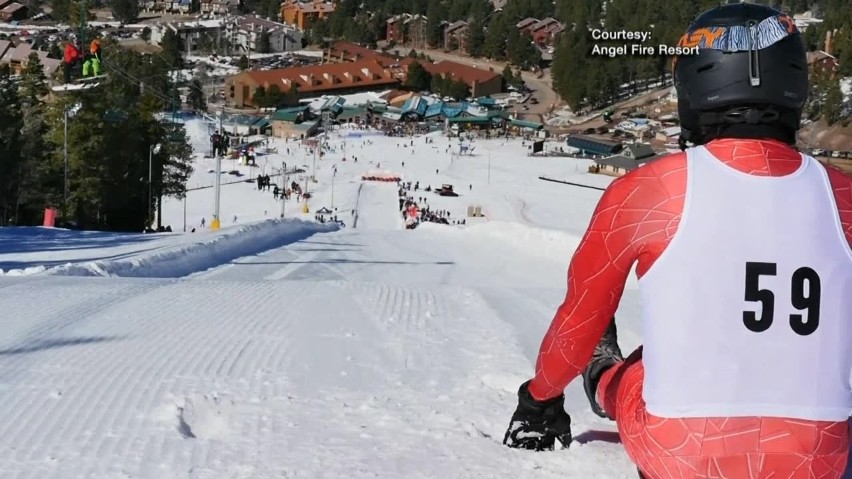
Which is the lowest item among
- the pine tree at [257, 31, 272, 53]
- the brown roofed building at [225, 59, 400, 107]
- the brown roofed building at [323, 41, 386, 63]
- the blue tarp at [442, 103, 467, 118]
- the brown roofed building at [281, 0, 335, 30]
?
the blue tarp at [442, 103, 467, 118]

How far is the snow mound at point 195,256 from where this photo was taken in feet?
38.0

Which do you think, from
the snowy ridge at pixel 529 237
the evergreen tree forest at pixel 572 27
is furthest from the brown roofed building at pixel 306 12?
the snowy ridge at pixel 529 237

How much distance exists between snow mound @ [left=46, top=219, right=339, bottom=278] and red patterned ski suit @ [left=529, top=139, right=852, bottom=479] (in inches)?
360

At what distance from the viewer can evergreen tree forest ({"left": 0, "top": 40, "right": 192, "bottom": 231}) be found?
3444cm

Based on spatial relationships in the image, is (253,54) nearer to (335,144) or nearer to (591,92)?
(591,92)

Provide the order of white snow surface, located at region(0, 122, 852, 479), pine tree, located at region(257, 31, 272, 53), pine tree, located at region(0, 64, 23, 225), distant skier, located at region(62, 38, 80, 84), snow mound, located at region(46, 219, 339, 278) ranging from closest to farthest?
white snow surface, located at region(0, 122, 852, 479)
snow mound, located at region(46, 219, 339, 278)
distant skier, located at region(62, 38, 80, 84)
pine tree, located at region(0, 64, 23, 225)
pine tree, located at region(257, 31, 272, 53)

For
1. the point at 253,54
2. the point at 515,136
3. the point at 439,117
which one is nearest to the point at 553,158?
the point at 515,136

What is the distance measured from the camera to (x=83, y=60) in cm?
2289

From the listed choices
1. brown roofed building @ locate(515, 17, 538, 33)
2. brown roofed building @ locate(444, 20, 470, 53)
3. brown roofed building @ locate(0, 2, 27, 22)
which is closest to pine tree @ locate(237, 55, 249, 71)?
brown roofed building @ locate(0, 2, 27, 22)

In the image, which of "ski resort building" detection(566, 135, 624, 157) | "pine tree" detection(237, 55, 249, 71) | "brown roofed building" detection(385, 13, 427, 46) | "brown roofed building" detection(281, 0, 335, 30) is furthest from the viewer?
"brown roofed building" detection(281, 0, 335, 30)

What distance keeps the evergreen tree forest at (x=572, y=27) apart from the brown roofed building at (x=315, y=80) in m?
22.0

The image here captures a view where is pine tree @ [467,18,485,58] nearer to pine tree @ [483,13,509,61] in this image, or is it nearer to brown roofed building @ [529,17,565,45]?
pine tree @ [483,13,509,61]

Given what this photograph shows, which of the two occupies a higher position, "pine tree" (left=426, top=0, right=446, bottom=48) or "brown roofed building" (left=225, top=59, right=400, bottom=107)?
"pine tree" (left=426, top=0, right=446, bottom=48)

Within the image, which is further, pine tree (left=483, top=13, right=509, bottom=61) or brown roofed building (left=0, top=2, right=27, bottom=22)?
pine tree (left=483, top=13, right=509, bottom=61)
